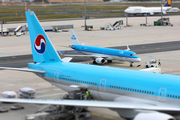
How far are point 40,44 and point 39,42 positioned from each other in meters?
0.21

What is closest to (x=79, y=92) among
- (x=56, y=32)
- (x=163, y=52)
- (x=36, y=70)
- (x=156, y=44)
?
(x=36, y=70)

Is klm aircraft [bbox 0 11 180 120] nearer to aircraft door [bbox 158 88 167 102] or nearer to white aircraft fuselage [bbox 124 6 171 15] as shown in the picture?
aircraft door [bbox 158 88 167 102]

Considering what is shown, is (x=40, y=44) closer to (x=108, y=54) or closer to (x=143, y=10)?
(x=108, y=54)

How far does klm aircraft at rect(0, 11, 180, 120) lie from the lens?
18252 mm

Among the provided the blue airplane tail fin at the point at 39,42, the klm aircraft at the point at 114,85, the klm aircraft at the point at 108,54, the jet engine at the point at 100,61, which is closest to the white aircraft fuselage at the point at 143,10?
the klm aircraft at the point at 108,54

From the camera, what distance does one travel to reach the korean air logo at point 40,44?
2713 centimetres

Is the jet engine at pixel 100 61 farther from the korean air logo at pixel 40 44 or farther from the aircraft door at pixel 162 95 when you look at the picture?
the aircraft door at pixel 162 95

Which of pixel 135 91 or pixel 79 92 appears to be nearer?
pixel 135 91

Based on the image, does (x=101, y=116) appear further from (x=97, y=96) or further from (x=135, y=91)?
(x=135, y=91)

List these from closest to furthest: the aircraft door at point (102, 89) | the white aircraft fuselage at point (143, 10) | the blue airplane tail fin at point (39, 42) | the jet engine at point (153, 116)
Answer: the jet engine at point (153, 116), the aircraft door at point (102, 89), the blue airplane tail fin at point (39, 42), the white aircraft fuselage at point (143, 10)

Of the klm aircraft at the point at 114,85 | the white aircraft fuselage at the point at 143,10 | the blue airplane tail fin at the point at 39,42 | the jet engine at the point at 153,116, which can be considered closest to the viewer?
the jet engine at the point at 153,116

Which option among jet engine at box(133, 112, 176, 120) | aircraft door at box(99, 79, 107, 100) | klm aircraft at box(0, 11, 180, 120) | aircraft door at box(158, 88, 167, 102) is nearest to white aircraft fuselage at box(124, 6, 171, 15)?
klm aircraft at box(0, 11, 180, 120)

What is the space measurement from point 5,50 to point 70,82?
40662mm

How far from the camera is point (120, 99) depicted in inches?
853
